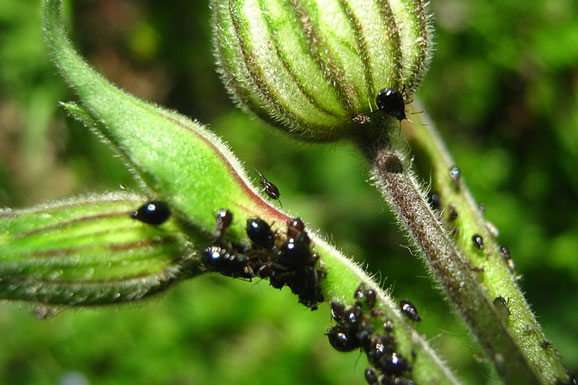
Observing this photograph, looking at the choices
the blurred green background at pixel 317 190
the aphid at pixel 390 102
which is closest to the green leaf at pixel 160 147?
the aphid at pixel 390 102

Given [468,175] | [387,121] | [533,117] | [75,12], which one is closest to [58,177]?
[75,12]

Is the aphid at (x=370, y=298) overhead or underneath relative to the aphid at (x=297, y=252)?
underneath

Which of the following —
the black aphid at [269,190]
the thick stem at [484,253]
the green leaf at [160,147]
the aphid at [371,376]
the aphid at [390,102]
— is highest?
the aphid at [390,102]

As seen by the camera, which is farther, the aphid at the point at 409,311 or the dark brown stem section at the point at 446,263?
the aphid at the point at 409,311

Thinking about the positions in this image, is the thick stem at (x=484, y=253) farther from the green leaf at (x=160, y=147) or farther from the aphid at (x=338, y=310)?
the green leaf at (x=160, y=147)

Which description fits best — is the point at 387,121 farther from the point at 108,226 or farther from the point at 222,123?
the point at 222,123

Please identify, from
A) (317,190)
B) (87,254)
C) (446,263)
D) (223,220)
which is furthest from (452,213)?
(317,190)

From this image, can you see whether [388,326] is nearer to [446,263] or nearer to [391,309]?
[391,309]
